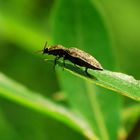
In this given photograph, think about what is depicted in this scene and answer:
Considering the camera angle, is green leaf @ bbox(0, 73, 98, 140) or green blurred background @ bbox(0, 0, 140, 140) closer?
green leaf @ bbox(0, 73, 98, 140)

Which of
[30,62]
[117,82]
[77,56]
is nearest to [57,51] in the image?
[77,56]

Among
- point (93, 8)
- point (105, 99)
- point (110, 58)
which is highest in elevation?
point (93, 8)

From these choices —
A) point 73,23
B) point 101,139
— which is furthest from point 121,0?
point 101,139

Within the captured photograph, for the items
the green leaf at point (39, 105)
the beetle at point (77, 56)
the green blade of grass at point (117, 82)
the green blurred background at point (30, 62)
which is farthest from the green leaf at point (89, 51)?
the green blade of grass at point (117, 82)

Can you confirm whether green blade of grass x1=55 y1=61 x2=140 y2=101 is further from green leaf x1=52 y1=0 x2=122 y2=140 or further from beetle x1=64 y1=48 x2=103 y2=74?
green leaf x1=52 y1=0 x2=122 y2=140

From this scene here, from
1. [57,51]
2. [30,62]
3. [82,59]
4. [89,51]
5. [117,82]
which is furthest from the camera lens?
[30,62]

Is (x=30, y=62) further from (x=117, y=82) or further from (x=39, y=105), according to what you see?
(x=117, y=82)

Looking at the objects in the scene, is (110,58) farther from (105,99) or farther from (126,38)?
(126,38)

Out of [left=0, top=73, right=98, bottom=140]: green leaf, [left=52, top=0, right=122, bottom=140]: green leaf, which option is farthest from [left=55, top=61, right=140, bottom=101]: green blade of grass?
[left=52, top=0, right=122, bottom=140]: green leaf

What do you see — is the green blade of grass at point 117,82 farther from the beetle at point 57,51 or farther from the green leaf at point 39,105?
the green leaf at point 39,105
